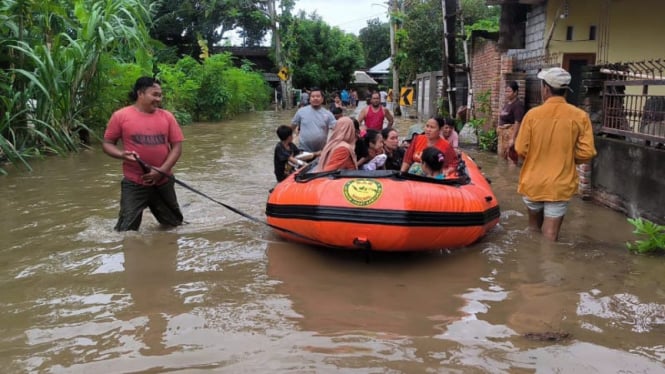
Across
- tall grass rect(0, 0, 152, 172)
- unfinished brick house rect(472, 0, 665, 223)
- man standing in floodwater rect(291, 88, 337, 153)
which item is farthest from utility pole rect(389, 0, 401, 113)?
man standing in floodwater rect(291, 88, 337, 153)

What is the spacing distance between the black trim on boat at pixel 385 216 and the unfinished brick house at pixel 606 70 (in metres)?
2.16

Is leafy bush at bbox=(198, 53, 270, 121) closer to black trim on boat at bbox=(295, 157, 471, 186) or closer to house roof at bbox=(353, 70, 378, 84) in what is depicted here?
house roof at bbox=(353, 70, 378, 84)

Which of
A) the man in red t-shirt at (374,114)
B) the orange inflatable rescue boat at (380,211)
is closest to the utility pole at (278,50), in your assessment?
the man in red t-shirt at (374,114)

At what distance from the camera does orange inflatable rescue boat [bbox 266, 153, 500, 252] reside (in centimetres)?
459

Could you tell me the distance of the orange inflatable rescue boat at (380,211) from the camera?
15.1 ft

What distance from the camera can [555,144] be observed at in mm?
4914

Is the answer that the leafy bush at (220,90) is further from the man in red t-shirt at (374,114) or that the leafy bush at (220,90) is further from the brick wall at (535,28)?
the man in red t-shirt at (374,114)

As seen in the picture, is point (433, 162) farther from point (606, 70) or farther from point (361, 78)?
point (361, 78)

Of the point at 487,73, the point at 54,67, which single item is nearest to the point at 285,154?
the point at 54,67

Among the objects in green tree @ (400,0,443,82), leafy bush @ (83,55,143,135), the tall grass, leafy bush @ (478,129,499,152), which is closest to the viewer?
the tall grass

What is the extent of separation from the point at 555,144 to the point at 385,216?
1584 mm

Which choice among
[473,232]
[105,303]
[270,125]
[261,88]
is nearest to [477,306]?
[473,232]

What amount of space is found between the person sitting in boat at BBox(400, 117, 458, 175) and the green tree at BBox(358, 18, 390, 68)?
49.1 meters

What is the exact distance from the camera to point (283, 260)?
514 cm
